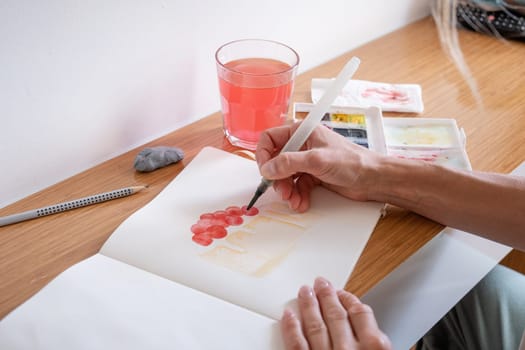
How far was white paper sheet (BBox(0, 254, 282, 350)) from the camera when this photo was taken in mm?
563

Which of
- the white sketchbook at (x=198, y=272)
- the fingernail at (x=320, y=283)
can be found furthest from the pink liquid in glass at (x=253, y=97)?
the fingernail at (x=320, y=283)

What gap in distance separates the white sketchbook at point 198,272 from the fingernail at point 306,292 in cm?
1

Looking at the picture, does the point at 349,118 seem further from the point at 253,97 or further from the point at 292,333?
the point at 292,333

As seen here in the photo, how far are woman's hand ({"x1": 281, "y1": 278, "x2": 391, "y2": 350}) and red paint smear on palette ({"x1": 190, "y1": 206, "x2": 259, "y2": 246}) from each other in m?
0.14

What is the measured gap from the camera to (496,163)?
0.89 m

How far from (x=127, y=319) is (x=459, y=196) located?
0.45 m

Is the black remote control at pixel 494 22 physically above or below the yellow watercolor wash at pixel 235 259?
above

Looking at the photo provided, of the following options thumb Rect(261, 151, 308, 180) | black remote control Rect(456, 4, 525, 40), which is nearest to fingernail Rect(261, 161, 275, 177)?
thumb Rect(261, 151, 308, 180)

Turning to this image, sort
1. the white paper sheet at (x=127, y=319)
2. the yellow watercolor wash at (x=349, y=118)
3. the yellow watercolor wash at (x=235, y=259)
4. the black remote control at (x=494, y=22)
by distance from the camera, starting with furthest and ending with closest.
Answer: the black remote control at (x=494, y=22)
the yellow watercolor wash at (x=349, y=118)
the yellow watercolor wash at (x=235, y=259)
the white paper sheet at (x=127, y=319)

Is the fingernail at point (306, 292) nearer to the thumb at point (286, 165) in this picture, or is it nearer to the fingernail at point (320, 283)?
the fingernail at point (320, 283)

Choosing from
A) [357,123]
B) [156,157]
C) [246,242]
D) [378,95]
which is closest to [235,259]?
[246,242]

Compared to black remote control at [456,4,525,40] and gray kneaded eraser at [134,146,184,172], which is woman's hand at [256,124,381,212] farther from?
black remote control at [456,4,525,40]

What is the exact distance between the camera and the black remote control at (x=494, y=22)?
129 cm

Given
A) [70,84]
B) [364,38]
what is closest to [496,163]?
[364,38]
